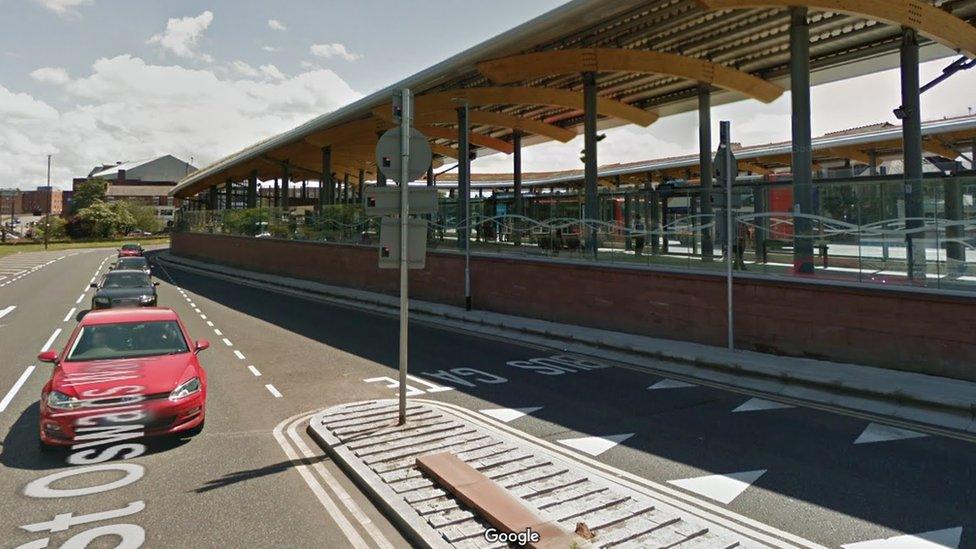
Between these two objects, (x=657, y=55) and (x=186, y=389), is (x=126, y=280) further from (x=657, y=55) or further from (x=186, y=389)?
(x=657, y=55)

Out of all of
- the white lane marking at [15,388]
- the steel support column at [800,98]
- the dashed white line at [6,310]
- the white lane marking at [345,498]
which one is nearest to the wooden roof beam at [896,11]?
the steel support column at [800,98]

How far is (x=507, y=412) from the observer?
854 centimetres

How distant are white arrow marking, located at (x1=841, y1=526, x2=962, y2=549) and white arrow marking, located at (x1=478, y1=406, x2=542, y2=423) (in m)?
4.36

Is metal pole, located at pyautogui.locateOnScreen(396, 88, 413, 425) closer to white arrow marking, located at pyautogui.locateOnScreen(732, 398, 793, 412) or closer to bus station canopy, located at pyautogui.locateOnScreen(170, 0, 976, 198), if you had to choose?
white arrow marking, located at pyautogui.locateOnScreen(732, 398, 793, 412)

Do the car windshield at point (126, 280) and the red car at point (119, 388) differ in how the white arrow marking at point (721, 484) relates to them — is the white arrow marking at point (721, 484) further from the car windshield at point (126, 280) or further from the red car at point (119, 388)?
the car windshield at point (126, 280)

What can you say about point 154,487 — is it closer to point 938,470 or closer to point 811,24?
point 938,470

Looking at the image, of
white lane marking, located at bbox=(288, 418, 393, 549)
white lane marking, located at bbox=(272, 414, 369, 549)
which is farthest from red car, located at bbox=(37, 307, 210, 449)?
white lane marking, located at bbox=(288, 418, 393, 549)

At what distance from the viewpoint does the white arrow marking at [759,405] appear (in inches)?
344

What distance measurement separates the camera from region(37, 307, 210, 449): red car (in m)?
6.51

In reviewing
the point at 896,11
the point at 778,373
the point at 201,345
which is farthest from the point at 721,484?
the point at 896,11

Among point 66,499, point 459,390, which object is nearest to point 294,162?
point 459,390

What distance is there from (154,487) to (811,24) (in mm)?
20216

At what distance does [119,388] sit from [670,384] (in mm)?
8189

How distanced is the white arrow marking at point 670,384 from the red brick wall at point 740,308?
2.59 m
